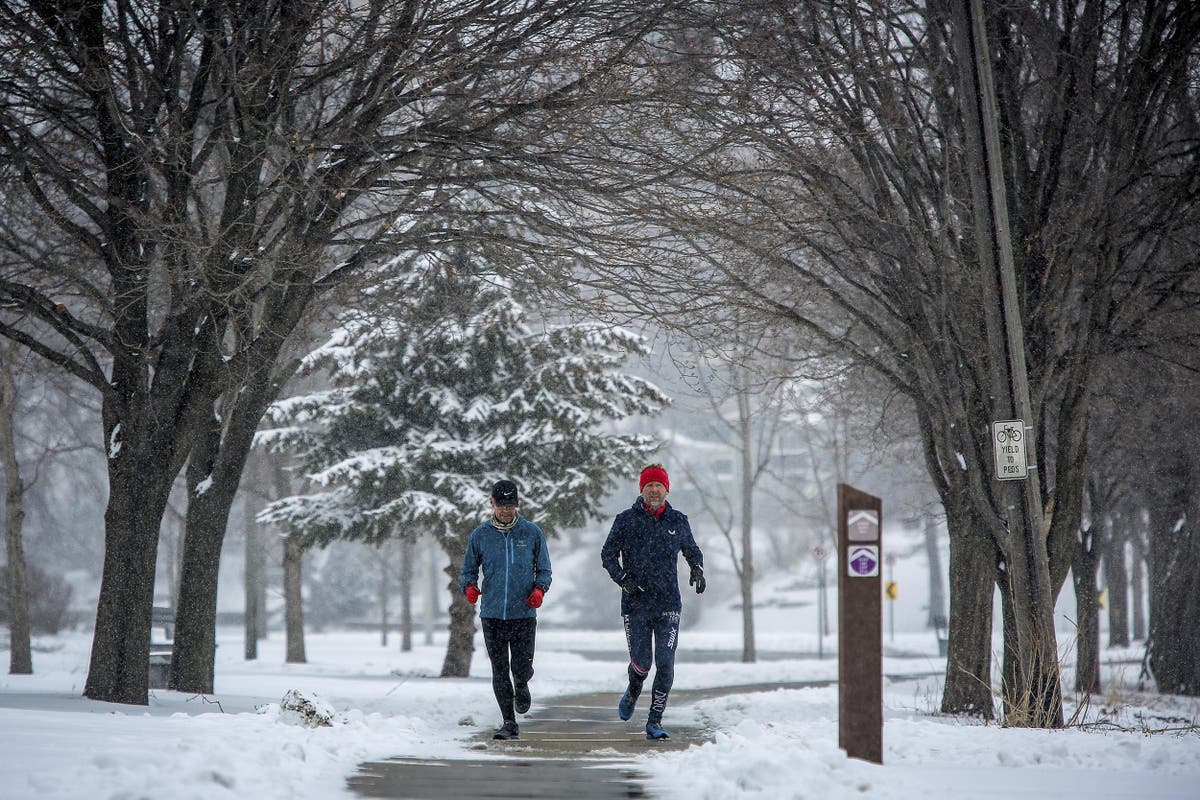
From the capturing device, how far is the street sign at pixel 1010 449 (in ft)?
31.3

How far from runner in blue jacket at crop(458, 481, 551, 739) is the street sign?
400 cm

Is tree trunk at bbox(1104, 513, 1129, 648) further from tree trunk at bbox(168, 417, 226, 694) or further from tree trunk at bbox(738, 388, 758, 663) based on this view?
tree trunk at bbox(168, 417, 226, 694)

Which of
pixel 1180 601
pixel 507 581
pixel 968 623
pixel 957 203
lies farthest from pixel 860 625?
pixel 1180 601

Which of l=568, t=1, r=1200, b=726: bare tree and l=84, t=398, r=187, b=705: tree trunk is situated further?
l=568, t=1, r=1200, b=726: bare tree

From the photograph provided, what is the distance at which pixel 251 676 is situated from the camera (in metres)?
19.0

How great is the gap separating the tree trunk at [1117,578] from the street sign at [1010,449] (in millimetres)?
20117

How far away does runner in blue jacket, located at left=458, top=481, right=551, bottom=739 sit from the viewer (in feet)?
27.8

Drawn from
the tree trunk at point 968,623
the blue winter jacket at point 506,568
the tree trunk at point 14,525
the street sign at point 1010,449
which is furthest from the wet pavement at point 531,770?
the tree trunk at point 14,525

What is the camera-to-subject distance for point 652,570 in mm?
8500

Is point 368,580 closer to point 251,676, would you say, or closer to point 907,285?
point 251,676

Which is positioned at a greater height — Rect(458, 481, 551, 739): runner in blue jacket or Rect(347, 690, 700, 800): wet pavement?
Rect(458, 481, 551, 739): runner in blue jacket

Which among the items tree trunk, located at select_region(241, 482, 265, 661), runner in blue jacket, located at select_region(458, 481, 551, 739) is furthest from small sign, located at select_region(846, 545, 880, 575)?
tree trunk, located at select_region(241, 482, 265, 661)

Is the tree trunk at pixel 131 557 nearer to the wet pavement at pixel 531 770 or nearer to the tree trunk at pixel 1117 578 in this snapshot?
the wet pavement at pixel 531 770

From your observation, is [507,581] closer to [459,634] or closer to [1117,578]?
[459,634]
